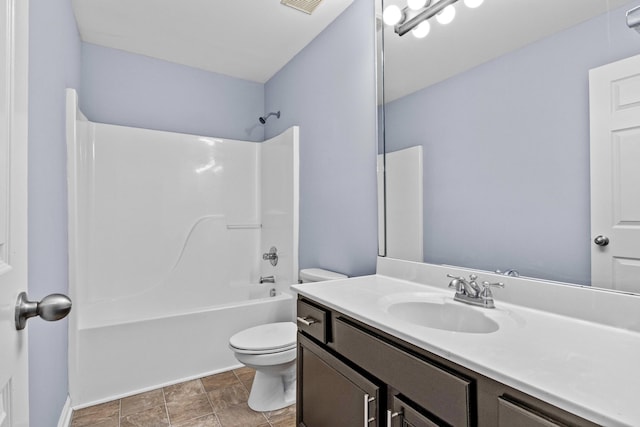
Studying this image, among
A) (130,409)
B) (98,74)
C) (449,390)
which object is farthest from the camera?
(98,74)

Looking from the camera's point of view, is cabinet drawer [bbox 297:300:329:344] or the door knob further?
cabinet drawer [bbox 297:300:329:344]

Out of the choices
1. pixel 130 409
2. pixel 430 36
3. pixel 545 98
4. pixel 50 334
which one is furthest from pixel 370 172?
pixel 130 409

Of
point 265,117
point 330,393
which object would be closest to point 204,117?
point 265,117

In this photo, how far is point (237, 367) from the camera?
2424mm

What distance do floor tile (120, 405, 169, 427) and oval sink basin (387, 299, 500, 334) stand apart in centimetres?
145

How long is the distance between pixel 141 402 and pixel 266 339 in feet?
2.82

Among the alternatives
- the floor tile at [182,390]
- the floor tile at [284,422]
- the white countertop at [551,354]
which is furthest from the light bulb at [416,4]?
the floor tile at [182,390]

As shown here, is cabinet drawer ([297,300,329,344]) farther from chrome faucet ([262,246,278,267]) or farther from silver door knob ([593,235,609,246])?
chrome faucet ([262,246,278,267])

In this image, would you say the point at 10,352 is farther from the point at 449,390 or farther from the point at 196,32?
the point at 196,32

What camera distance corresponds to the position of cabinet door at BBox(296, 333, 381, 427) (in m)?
1.07

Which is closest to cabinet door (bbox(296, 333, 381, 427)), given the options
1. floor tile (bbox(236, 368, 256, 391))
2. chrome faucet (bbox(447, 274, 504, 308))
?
chrome faucet (bbox(447, 274, 504, 308))

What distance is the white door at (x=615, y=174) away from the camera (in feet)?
3.19

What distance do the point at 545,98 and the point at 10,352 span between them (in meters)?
1.57

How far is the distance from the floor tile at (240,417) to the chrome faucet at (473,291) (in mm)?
1301
